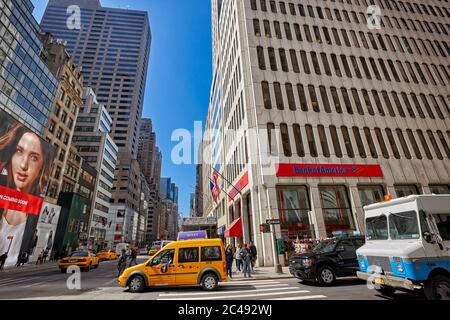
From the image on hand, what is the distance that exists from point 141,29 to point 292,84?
480ft

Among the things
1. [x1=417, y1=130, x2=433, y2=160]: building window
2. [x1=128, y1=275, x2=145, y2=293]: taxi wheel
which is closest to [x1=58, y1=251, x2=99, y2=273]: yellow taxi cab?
[x1=128, y1=275, x2=145, y2=293]: taxi wheel

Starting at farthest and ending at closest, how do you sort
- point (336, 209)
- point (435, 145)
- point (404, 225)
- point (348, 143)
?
point (435, 145) → point (348, 143) → point (336, 209) → point (404, 225)

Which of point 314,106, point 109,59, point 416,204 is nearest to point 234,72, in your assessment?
point 314,106

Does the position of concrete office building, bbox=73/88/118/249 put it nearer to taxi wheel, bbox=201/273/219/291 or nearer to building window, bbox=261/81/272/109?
building window, bbox=261/81/272/109

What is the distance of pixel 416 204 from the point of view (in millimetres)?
7047

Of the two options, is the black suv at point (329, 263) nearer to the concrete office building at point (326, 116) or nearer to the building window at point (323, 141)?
the concrete office building at point (326, 116)

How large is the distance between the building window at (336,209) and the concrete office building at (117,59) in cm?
7851

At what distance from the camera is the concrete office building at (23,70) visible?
2886 centimetres

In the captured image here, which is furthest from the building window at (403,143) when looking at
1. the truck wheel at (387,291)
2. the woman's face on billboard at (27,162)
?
the woman's face on billboard at (27,162)

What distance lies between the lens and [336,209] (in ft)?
69.6

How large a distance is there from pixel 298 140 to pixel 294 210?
285 inches

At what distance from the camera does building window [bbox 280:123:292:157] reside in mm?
21859

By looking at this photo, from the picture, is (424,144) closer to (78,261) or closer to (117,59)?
(78,261)

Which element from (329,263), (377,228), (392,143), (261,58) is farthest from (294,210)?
(261,58)
